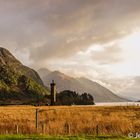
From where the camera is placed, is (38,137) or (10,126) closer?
(38,137)

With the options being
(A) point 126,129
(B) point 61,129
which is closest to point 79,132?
(B) point 61,129

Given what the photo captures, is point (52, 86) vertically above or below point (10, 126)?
above

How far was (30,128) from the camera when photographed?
3244 cm

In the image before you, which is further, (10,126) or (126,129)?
(10,126)

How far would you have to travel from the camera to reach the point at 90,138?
2581 centimetres

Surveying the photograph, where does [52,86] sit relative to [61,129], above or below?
above

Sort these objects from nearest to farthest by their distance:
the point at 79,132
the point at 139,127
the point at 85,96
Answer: the point at 79,132 → the point at 139,127 → the point at 85,96

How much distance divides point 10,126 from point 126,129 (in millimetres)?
11534

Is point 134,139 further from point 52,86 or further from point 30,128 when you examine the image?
point 52,86

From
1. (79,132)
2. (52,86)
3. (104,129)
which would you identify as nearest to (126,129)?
(104,129)

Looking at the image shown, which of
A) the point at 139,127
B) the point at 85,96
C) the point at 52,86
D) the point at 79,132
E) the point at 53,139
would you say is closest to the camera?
the point at 53,139

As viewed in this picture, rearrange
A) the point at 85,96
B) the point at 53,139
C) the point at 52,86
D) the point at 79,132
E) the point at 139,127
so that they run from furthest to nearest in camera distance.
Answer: the point at 85,96, the point at 52,86, the point at 139,127, the point at 79,132, the point at 53,139

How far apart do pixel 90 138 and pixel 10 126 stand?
458 inches

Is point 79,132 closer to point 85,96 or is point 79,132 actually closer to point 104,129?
point 104,129
